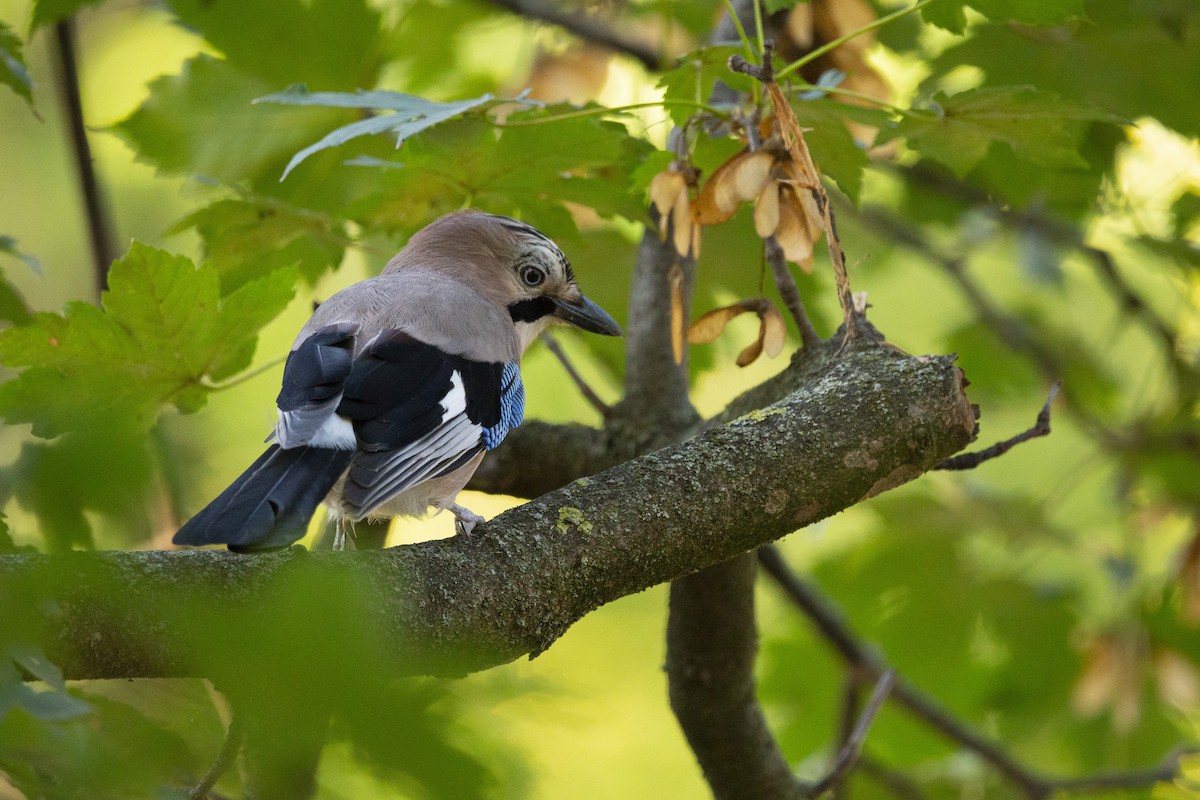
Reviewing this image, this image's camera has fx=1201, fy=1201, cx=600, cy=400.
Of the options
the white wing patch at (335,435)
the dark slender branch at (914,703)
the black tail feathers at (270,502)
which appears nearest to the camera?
the black tail feathers at (270,502)

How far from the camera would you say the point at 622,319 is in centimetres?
315

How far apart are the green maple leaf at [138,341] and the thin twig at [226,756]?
0.91m

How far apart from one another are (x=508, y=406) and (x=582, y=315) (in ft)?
1.65

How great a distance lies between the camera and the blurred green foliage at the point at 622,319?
91cm

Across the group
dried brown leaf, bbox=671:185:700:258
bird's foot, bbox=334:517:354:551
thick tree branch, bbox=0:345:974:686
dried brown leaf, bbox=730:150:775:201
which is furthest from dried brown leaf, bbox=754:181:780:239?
bird's foot, bbox=334:517:354:551

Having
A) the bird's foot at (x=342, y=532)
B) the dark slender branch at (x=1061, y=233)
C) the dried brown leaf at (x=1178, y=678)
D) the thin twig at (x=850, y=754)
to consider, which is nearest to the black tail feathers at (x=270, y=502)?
the bird's foot at (x=342, y=532)

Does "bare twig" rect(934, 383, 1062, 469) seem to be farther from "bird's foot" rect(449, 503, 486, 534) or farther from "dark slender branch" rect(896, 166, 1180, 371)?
"dark slender branch" rect(896, 166, 1180, 371)

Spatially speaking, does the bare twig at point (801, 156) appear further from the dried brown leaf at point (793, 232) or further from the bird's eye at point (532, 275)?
the bird's eye at point (532, 275)

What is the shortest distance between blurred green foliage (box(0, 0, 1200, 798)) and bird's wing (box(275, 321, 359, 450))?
9 centimetres

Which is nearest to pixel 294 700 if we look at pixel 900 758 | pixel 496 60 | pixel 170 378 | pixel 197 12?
pixel 170 378

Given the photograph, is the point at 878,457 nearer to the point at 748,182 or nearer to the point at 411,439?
the point at 748,182

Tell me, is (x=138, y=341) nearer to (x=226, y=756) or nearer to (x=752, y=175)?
(x=752, y=175)

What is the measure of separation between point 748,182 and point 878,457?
0.52m

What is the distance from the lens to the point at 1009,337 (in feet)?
12.9
